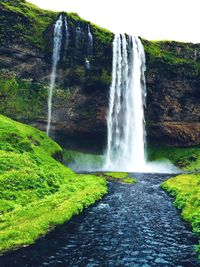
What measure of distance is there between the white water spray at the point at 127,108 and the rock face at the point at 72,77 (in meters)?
1.93

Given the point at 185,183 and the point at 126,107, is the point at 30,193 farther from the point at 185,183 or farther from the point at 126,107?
the point at 126,107

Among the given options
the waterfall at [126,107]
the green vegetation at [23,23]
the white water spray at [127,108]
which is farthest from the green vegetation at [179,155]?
the green vegetation at [23,23]

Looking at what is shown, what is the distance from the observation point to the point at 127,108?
7706cm

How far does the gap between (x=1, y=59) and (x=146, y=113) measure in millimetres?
35381

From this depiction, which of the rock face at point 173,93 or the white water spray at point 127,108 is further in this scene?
the rock face at point 173,93

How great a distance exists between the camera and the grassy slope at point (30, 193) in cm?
2089

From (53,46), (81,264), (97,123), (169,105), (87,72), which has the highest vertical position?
(53,46)

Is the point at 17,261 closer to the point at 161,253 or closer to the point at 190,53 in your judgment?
the point at 161,253

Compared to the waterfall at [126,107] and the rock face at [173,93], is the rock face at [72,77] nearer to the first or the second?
the rock face at [173,93]

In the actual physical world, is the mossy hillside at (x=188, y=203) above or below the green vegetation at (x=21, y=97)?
below

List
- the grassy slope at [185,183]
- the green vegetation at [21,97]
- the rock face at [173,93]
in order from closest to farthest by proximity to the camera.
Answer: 1. the grassy slope at [185,183]
2. the green vegetation at [21,97]
3. the rock face at [173,93]

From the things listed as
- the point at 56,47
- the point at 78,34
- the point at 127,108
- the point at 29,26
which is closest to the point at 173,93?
the point at 127,108

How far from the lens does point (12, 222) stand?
849 inches

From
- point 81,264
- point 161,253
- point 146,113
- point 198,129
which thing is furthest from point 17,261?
point 198,129
